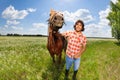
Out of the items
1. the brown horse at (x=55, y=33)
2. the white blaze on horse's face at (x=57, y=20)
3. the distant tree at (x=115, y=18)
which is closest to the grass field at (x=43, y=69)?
the brown horse at (x=55, y=33)

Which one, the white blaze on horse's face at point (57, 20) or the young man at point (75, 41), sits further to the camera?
the young man at point (75, 41)

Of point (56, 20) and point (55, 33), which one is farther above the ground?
point (56, 20)

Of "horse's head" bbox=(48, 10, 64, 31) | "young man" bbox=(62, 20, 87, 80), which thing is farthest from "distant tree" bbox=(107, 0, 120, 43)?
"horse's head" bbox=(48, 10, 64, 31)

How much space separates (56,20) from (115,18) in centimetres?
2794

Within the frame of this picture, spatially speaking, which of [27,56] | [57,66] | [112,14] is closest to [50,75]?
[57,66]

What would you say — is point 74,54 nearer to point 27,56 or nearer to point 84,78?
point 84,78

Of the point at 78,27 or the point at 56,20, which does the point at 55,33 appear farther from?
the point at 78,27

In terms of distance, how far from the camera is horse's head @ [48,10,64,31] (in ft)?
33.1

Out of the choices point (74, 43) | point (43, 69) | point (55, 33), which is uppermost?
point (55, 33)

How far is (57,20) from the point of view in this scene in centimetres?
1016

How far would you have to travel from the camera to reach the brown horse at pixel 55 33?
1016cm

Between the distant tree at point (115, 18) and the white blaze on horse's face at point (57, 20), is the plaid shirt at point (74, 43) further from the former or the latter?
the distant tree at point (115, 18)

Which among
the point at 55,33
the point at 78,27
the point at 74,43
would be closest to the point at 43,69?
the point at 74,43

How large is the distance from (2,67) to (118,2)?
2808 centimetres
